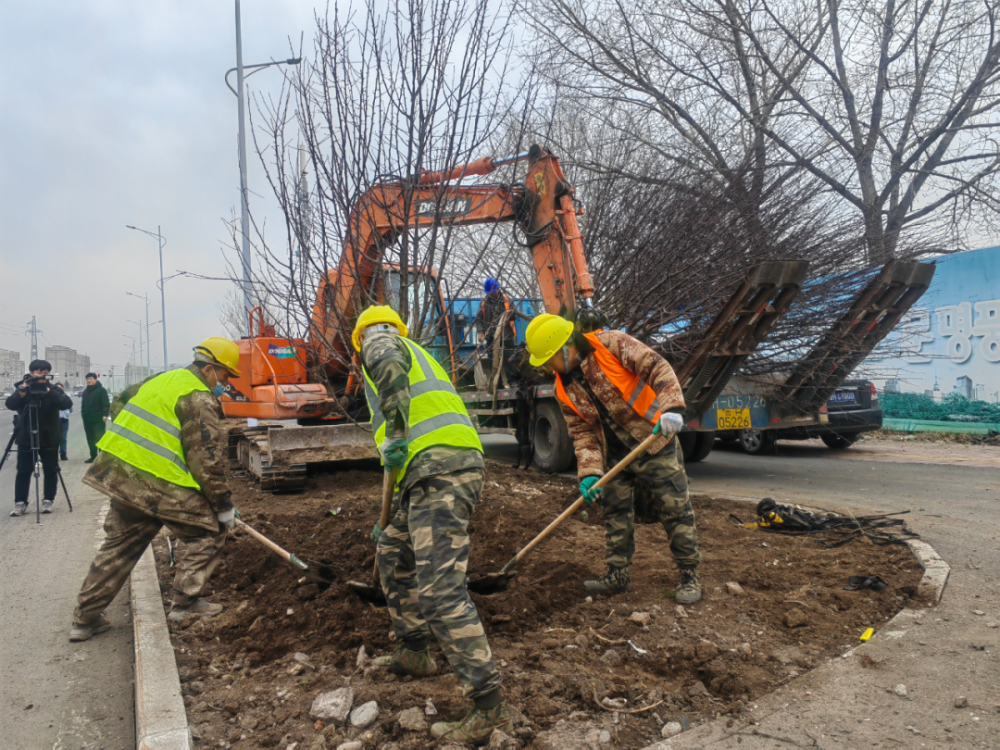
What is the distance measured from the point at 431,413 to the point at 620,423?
1582 mm

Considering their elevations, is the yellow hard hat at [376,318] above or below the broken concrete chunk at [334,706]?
above

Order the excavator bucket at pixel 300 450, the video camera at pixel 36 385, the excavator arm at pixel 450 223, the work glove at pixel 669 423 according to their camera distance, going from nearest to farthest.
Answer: the work glove at pixel 669 423
the excavator arm at pixel 450 223
the excavator bucket at pixel 300 450
the video camera at pixel 36 385

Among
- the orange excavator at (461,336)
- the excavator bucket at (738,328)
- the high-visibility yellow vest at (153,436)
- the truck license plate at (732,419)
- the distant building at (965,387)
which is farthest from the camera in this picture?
the distant building at (965,387)

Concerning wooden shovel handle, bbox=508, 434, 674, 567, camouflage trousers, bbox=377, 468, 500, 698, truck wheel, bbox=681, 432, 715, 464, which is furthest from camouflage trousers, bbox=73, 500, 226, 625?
truck wheel, bbox=681, 432, 715, 464

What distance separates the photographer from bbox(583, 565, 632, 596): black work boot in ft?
13.5

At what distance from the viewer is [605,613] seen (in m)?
3.78

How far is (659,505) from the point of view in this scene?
413cm

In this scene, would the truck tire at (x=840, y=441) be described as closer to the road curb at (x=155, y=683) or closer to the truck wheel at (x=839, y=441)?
the truck wheel at (x=839, y=441)

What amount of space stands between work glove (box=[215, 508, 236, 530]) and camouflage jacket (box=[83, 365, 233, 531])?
0.09 feet

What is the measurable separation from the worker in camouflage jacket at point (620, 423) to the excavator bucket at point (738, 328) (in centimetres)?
291

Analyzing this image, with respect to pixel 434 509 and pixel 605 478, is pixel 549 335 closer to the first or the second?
pixel 605 478

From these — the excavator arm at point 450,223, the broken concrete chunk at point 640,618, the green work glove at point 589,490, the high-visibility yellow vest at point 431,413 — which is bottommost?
the broken concrete chunk at point 640,618

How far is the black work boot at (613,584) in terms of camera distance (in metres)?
4.12

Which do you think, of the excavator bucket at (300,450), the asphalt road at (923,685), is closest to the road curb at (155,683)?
the asphalt road at (923,685)
